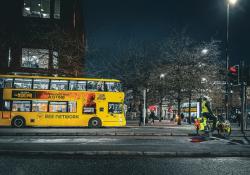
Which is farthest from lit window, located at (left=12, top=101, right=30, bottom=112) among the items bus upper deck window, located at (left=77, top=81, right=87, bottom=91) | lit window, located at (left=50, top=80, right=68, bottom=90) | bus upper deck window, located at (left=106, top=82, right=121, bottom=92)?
bus upper deck window, located at (left=106, top=82, right=121, bottom=92)

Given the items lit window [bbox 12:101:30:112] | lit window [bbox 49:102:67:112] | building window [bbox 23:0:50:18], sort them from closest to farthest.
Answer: lit window [bbox 12:101:30:112], lit window [bbox 49:102:67:112], building window [bbox 23:0:50:18]

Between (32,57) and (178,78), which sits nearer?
(178,78)

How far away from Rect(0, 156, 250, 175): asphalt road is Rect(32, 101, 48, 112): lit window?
52.3 ft

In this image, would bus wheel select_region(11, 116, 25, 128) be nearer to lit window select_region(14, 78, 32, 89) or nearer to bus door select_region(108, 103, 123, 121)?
lit window select_region(14, 78, 32, 89)

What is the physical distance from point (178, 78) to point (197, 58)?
4.64 m

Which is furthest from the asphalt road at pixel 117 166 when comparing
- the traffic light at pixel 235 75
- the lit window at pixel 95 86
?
the lit window at pixel 95 86

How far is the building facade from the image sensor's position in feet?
112

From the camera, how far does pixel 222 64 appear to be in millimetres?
41188

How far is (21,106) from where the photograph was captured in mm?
23625

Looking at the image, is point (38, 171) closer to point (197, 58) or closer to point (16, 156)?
point (16, 156)

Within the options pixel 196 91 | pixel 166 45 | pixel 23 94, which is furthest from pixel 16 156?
pixel 166 45

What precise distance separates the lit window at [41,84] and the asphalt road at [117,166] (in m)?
15.8

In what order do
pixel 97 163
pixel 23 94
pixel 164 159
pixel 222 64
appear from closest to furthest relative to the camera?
pixel 97 163
pixel 164 159
pixel 23 94
pixel 222 64

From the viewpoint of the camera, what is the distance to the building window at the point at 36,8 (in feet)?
126
